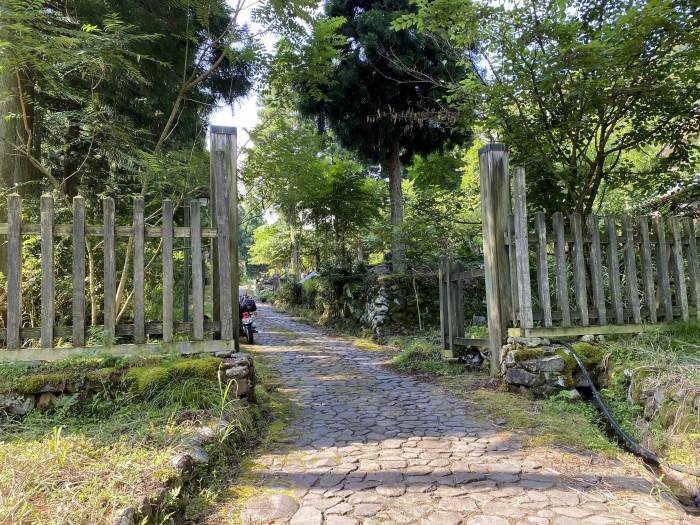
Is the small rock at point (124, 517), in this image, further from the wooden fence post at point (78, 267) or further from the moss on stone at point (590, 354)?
the moss on stone at point (590, 354)

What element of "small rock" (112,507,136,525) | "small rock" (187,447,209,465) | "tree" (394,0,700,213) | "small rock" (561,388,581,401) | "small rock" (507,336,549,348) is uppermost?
"tree" (394,0,700,213)

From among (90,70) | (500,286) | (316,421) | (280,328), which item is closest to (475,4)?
(500,286)

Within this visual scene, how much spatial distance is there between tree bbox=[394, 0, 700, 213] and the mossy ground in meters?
4.27

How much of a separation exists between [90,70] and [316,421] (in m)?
4.45

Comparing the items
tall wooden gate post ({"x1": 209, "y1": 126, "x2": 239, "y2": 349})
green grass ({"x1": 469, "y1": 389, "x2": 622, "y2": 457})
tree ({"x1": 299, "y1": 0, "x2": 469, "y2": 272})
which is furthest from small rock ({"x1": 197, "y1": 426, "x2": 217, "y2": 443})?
tree ({"x1": 299, "y1": 0, "x2": 469, "y2": 272})

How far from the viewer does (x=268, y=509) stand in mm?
2303

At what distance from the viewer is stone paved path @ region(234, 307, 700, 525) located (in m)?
2.21

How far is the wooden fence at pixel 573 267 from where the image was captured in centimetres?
459

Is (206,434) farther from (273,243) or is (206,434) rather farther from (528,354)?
(273,243)

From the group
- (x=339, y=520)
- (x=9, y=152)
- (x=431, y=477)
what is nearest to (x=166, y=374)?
(x=339, y=520)

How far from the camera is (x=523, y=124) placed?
17.2 ft

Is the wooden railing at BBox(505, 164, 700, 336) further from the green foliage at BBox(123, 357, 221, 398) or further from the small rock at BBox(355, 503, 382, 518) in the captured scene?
the green foliage at BBox(123, 357, 221, 398)

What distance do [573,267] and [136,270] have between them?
4.42m

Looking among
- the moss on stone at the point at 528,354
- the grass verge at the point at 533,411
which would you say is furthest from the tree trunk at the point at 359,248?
the moss on stone at the point at 528,354
